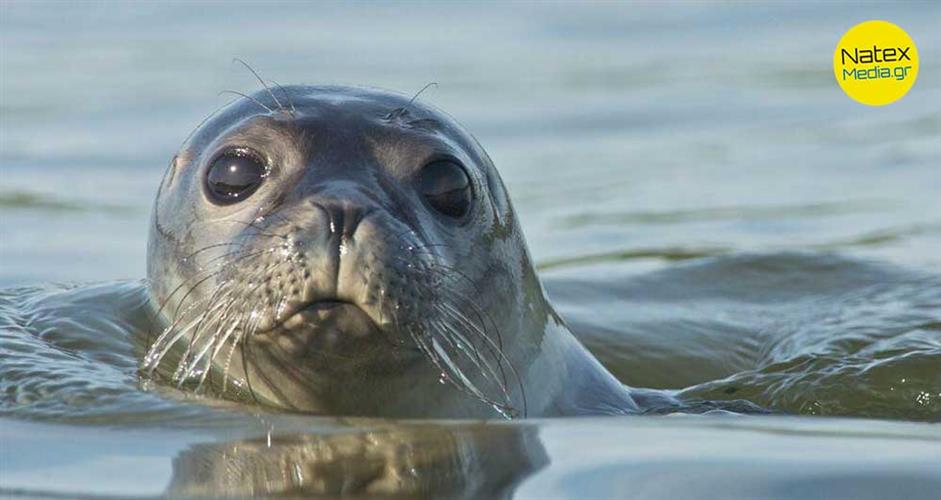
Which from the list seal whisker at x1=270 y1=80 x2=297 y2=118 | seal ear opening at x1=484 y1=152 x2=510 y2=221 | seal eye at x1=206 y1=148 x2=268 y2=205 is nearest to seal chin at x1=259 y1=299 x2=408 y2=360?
seal eye at x1=206 y1=148 x2=268 y2=205

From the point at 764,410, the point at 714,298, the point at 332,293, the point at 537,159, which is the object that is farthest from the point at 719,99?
the point at 332,293

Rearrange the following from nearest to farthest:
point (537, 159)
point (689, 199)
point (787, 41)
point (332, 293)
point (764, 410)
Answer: point (332, 293)
point (764, 410)
point (689, 199)
point (537, 159)
point (787, 41)

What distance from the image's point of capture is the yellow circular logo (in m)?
11.4

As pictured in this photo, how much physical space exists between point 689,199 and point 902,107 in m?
2.41

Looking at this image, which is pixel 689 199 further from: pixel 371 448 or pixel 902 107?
pixel 371 448

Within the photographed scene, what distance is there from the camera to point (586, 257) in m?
7.88

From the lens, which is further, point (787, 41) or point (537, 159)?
point (787, 41)

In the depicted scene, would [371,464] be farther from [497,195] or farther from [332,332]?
[497,195]

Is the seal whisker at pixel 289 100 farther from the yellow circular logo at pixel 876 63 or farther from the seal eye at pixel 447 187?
the yellow circular logo at pixel 876 63

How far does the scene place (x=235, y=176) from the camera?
4461 millimetres

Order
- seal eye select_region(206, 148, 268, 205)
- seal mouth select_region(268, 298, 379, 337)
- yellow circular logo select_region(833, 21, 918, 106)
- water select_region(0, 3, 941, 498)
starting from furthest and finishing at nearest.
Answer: yellow circular logo select_region(833, 21, 918, 106) → seal eye select_region(206, 148, 268, 205) → seal mouth select_region(268, 298, 379, 337) → water select_region(0, 3, 941, 498)

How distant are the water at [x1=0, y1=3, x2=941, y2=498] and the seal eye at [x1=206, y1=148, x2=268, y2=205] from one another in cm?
46

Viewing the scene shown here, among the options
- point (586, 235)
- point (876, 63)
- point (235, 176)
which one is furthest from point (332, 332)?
point (876, 63)

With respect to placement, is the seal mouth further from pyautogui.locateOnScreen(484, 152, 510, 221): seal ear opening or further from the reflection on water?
pyautogui.locateOnScreen(484, 152, 510, 221): seal ear opening
